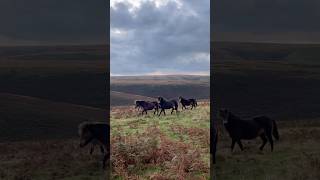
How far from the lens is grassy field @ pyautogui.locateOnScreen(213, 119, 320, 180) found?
582 inches

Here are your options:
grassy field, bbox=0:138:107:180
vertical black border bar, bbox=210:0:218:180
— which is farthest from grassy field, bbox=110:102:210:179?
grassy field, bbox=0:138:107:180

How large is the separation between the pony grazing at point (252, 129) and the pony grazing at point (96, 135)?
149 inches

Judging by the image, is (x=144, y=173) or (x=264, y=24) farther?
(x=144, y=173)

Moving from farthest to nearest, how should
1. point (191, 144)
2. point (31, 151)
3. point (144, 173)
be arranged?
point (191, 144), point (144, 173), point (31, 151)

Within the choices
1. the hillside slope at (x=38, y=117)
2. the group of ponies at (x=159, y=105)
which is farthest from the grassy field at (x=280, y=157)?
the group of ponies at (x=159, y=105)

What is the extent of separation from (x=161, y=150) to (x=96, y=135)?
15.5ft

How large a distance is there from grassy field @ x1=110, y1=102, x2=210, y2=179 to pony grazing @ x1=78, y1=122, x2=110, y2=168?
2252mm

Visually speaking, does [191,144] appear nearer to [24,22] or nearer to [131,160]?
[131,160]

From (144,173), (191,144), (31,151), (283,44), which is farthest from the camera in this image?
(191,144)

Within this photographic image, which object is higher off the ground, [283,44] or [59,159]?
[283,44]

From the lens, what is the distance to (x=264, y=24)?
15547mm

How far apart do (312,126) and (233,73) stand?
122 inches

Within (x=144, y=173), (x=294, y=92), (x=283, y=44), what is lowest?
(x=144, y=173)

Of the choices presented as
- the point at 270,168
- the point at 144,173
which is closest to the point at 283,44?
the point at 270,168
